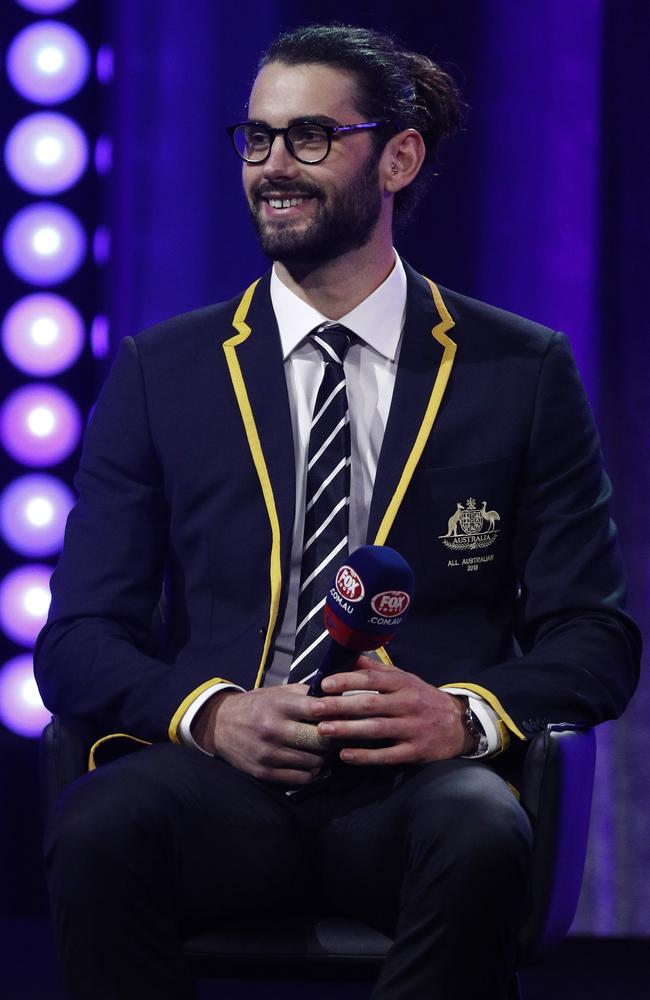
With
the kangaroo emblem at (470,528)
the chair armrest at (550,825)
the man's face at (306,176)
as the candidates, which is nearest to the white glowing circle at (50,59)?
the man's face at (306,176)

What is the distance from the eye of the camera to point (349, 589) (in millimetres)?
1536

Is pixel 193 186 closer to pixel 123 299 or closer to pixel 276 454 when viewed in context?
pixel 123 299

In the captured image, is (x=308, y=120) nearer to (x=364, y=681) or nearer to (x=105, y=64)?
(x=364, y=681)

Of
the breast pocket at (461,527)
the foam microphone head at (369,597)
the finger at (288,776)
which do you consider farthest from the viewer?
the breast pocket at (461,527)

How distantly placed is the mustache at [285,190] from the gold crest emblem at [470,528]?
53 cm

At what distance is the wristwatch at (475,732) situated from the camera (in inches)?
71.6

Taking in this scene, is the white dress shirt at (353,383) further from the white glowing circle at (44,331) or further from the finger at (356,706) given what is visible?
the white glowing circle at (44,331)

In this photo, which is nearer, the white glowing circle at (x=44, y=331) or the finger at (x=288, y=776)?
the finger at (x=288, y=776)

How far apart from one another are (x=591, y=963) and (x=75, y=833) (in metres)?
1.64

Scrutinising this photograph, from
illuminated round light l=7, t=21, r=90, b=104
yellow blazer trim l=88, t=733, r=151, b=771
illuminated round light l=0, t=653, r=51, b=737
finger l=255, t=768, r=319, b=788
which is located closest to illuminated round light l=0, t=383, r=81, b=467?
illuminated round light l=0, t=653, r=51, b=737

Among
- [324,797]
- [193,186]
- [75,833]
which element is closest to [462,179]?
[193,186]

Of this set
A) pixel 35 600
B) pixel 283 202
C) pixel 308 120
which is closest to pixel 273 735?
pixel 283 202

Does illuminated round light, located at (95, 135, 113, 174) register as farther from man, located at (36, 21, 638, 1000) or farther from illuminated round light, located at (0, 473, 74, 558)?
man, located at (36, 21, 638, 1000)

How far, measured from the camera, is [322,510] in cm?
202
